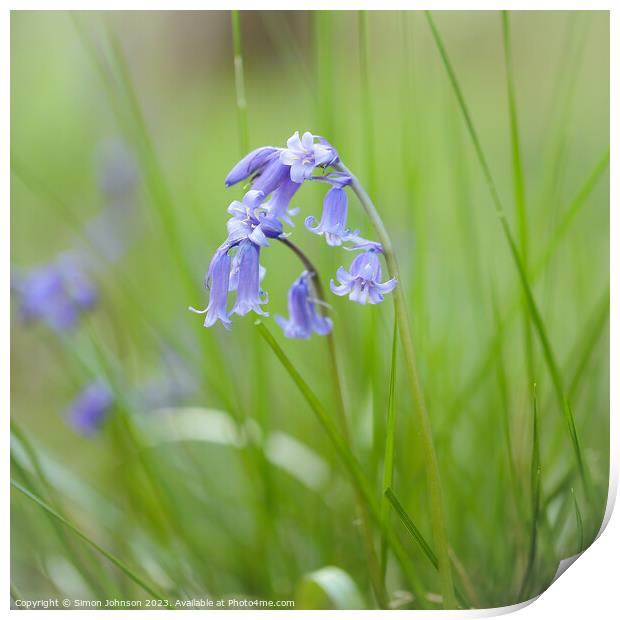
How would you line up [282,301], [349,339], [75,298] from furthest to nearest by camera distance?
[282,301] → [75,298] → [349,339]

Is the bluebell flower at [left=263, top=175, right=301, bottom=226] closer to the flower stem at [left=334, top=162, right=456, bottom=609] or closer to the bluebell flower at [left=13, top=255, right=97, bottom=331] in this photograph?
the flower stem at [left=334, top=162, right=456, bottom=609]

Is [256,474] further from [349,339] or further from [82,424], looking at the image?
[82,424]

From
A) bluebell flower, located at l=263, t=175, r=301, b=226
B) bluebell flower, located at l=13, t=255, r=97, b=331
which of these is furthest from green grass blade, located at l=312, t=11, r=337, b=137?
bluebell flower, located at l=13, t=255, r=97, b=331

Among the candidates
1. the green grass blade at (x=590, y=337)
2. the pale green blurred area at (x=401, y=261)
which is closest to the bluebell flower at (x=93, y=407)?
the pale green blurred area at (x=401, y=261)

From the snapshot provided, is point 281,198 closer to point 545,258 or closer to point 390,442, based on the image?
point 390,442

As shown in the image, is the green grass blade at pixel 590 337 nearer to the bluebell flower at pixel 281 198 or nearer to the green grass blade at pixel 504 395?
the green grass blade at pixel 504 395
